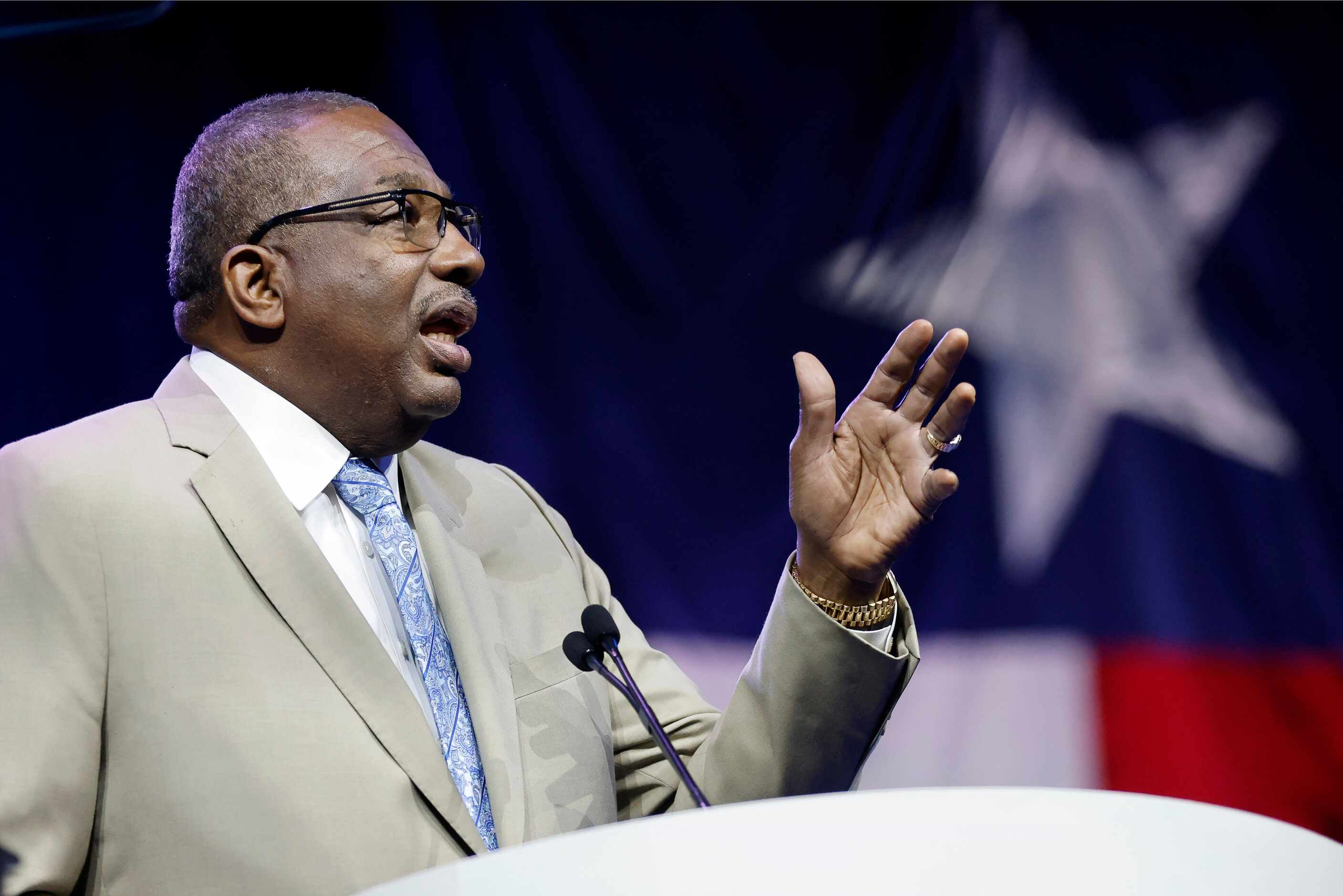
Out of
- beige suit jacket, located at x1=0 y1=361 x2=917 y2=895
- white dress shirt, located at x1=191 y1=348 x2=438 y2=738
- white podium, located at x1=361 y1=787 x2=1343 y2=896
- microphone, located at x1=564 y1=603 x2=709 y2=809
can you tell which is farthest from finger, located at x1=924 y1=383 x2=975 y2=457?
white podium, located at x1=361 y1=787 x2=1343 y2=896

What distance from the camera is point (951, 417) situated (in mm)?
1473

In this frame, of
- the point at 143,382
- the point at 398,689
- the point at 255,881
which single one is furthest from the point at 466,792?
the point at 143,382

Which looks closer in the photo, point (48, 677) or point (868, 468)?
point (48, 677)

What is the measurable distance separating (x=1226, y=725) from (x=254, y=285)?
6.54 ft

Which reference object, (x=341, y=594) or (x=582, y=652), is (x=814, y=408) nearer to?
(x=582, y=652)

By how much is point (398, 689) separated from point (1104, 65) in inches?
77.5

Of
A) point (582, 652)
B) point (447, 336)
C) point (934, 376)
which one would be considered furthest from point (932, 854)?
point (447, 336)

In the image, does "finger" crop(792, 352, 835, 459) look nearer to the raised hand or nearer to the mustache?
the raised hand

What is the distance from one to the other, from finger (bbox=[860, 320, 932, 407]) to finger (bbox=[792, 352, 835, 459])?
63 mm

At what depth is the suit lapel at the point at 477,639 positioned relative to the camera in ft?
4.75

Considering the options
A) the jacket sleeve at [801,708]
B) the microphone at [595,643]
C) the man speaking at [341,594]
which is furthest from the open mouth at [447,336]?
the jacket sleeve at [801,708]

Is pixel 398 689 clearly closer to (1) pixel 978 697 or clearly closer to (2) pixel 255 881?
(2) pixel 255 881

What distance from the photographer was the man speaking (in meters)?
1.25

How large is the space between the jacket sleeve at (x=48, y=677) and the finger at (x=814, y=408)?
0.82m
